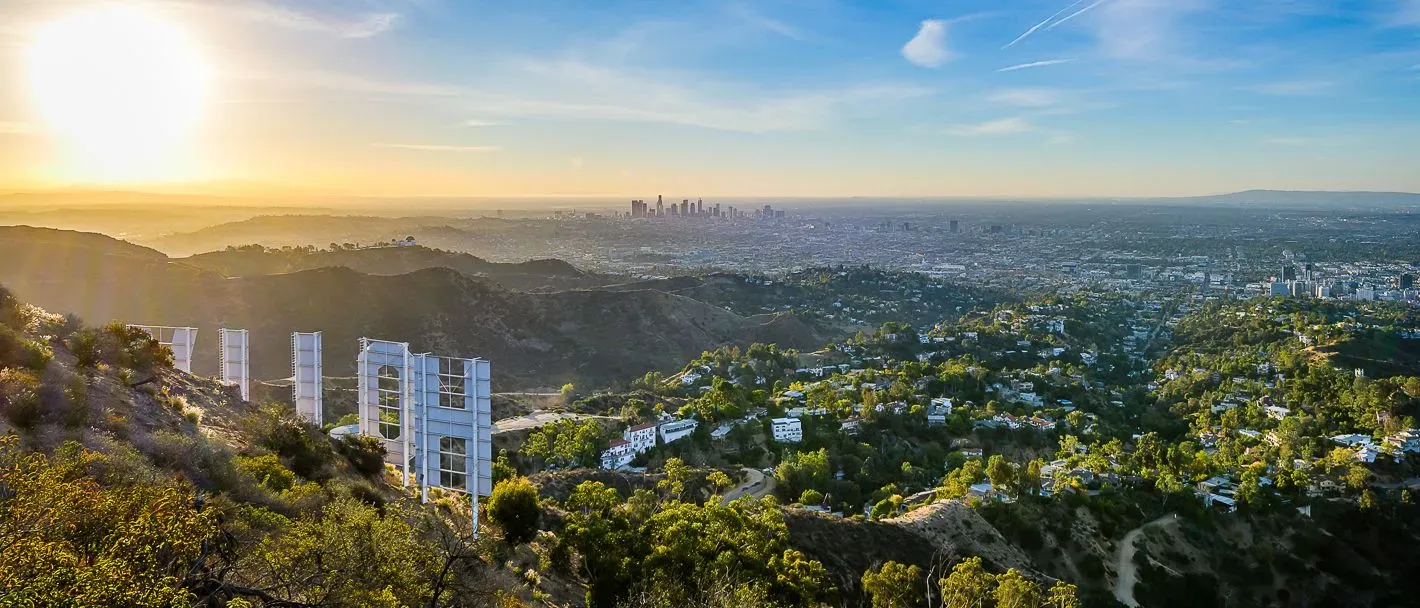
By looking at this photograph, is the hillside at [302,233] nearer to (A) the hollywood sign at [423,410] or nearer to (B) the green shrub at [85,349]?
(B) the green shrub at [85,349]

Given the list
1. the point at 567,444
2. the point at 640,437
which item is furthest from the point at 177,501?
the point at 640,437

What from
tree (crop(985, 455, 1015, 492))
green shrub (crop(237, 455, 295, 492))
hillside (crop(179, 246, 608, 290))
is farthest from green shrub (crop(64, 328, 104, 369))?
hillside (crop(179, 246, 608, 290))

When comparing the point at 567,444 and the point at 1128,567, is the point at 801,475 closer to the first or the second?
the point at 567,444

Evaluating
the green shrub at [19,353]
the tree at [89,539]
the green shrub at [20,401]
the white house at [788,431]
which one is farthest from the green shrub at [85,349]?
the white house at [788,431]

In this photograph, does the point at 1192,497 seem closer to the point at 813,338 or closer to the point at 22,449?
the point at 22,449

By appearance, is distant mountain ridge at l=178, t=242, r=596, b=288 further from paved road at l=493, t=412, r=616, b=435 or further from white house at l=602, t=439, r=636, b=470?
white house at l=602, t=439, r=636, b=470

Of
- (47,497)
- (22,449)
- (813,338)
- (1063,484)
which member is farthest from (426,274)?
(47,497)
